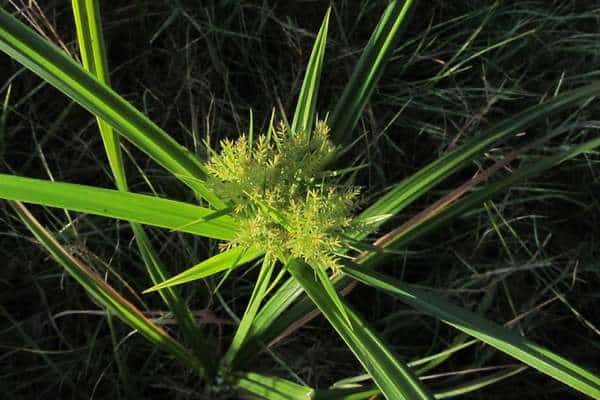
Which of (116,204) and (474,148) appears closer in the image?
(116,204)

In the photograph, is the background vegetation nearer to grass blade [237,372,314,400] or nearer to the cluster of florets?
grass blade [237,372,314,400]

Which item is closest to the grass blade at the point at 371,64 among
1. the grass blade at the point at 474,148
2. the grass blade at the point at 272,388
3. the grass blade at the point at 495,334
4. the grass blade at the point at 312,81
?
the grass blade at the point at 312,81

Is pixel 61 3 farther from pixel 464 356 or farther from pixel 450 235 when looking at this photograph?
pixel 464 356

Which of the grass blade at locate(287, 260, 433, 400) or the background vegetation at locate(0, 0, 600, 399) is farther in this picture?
the background vegetation at locate(0, 0, 600, 399)

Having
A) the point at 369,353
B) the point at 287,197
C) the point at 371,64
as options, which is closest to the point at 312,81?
the point at 371,64

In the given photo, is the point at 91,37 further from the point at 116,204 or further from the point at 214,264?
the point at 214,264

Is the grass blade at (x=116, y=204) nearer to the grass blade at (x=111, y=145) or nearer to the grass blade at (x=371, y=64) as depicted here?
the grass blade at (x=111, y=145)

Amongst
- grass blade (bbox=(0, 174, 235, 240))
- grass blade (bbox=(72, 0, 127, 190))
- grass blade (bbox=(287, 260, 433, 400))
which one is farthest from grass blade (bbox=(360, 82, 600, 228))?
grass blade (bbox=(72, 0, 127, 190))
